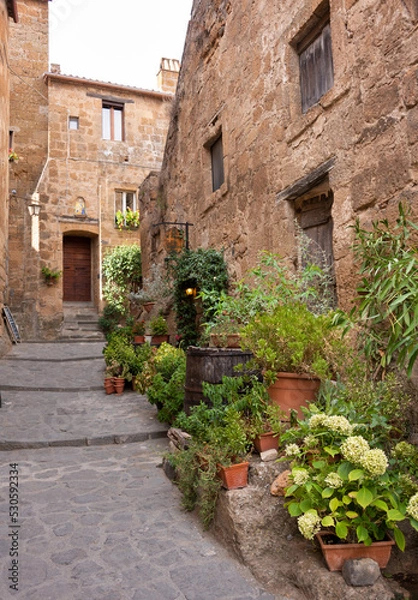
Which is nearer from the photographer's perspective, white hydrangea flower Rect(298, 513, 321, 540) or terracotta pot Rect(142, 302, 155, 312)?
white hydrangea flower Rect(298, 513, 321, 540)

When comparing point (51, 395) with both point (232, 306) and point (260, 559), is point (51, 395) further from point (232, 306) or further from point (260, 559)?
point (260, 559)

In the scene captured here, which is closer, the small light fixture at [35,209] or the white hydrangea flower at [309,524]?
the white hydrangea flower at [309,524]

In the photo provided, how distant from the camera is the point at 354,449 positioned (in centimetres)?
233

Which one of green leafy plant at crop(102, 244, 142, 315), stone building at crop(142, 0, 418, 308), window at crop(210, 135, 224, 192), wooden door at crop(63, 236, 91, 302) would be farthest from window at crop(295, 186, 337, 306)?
wooden door at crop(63, 236, 91, 302)

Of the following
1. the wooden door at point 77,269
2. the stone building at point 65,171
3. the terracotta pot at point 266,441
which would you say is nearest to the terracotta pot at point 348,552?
the terracotta pot at point 266,441

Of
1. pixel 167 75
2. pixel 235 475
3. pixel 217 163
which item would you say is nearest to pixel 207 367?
pixel 235 475

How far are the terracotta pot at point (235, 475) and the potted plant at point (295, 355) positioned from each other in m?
0.58

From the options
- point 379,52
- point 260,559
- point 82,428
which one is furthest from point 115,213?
point 260,559

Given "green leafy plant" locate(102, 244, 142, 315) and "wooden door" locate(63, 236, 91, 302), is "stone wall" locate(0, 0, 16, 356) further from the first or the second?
"wooden door" locate(63, 236, 91, 302)

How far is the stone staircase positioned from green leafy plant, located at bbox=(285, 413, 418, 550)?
41.7ft

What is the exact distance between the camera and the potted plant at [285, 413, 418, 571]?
2.26m

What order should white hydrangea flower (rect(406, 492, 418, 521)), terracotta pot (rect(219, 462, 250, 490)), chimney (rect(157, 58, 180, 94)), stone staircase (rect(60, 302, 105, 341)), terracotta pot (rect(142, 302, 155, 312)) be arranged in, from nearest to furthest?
white hydrangea flower (rect(406, 492, 418, 521)) < terracotta pot (rect(219, 462, 250, 490)) < terracotta pot (rect(142, 302, 155, 312)) < stone staircase (rect(60, 302, 105, 341)) < chimney (rect(157, 58, 180, 94))

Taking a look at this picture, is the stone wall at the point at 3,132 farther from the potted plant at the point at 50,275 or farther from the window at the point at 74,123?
the window at the point at 74,123

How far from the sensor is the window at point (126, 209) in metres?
16.6
